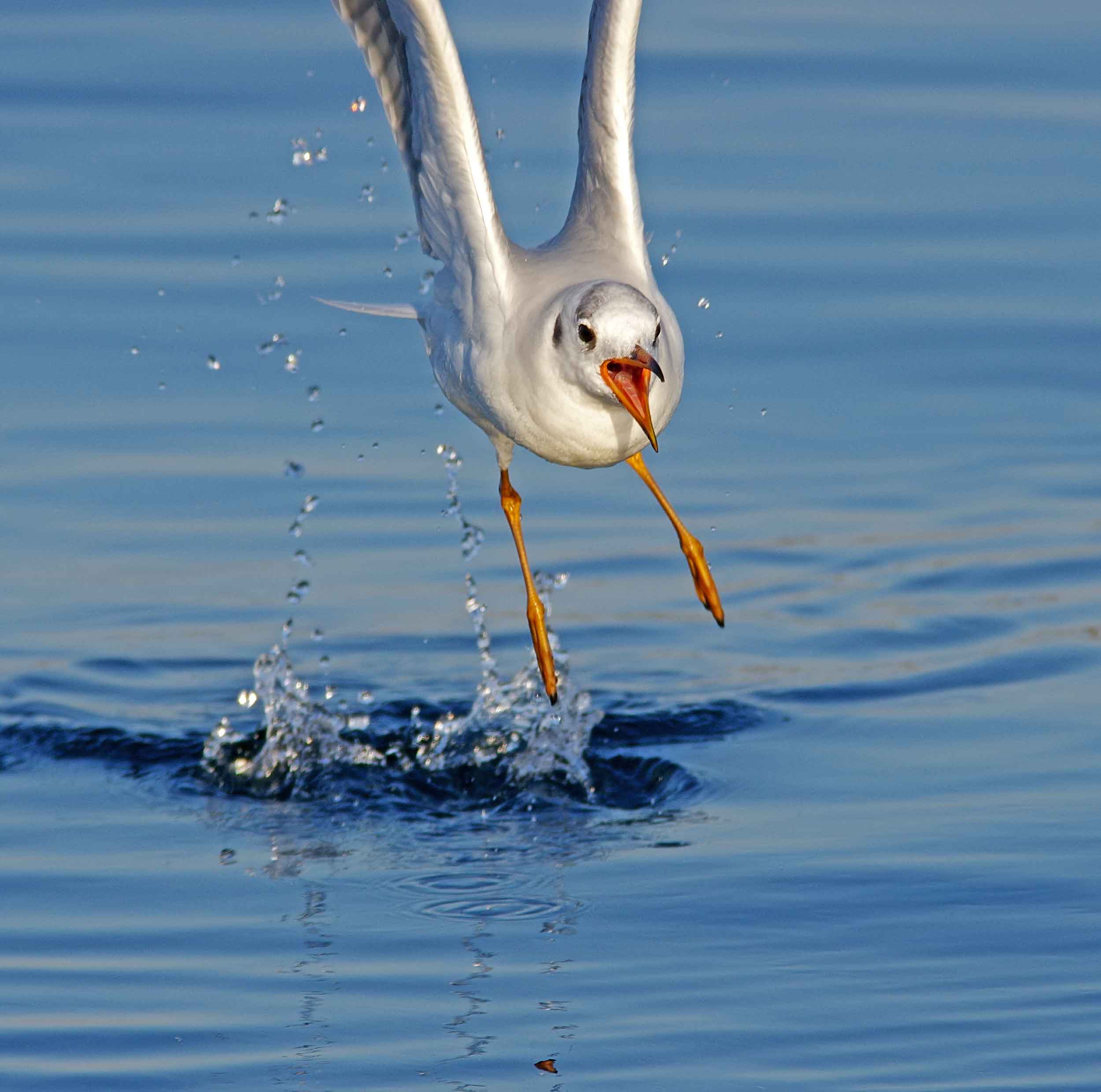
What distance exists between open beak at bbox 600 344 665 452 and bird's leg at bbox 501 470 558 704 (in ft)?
3.48

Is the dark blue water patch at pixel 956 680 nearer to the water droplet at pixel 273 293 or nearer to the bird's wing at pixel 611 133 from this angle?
the bird's wing at pixel 611 133

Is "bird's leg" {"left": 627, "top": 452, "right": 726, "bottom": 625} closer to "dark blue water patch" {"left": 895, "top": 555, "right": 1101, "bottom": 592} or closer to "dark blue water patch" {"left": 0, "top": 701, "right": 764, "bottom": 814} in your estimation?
"dark blue water patch" {"left": 0, "top": 701, "right": 764, "bottom": 814}

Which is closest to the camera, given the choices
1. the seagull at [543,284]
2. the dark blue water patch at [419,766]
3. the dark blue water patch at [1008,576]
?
the seagull at [543,284]

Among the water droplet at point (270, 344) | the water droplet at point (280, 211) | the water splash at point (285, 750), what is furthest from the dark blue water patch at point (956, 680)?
the water droplet at point (280, 211)

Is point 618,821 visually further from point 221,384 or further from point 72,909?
point 221,384

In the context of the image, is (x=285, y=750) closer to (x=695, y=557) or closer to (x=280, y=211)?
(x=695, y=557)

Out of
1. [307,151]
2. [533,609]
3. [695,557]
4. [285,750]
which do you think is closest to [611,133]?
[695,557]

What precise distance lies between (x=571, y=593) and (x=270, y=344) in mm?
2504

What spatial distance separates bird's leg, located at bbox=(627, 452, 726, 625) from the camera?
27.2ft

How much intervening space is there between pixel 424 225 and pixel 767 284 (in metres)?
4.31

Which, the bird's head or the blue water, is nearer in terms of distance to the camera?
the blue water

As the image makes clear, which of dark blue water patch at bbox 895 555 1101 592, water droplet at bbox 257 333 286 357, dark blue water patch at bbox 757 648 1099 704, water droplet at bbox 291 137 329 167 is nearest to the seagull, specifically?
dark blue water patch at bbox 757 648 1099 704

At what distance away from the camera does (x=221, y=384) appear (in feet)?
38.0

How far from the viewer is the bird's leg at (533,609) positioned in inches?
331
